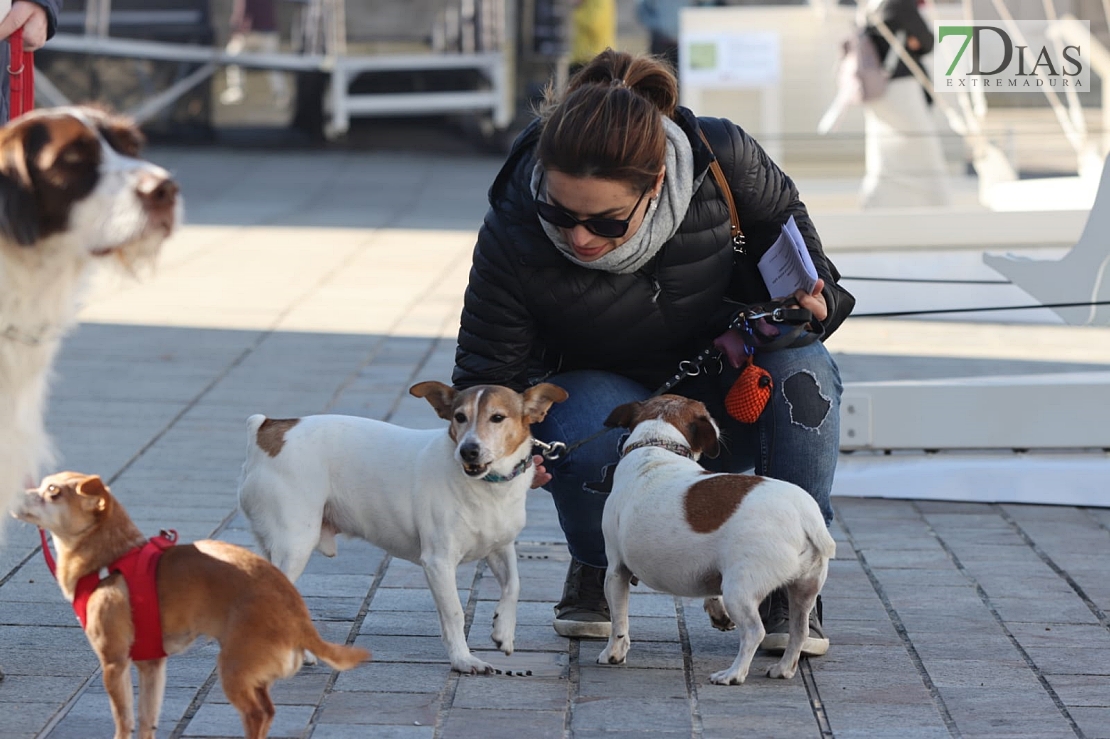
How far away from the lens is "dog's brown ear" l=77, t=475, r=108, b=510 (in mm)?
3010

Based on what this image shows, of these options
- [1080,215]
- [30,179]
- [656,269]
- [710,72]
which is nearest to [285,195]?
[710,72]

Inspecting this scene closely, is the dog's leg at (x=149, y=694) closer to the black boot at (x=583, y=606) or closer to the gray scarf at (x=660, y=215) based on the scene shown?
the black boot at (x=583, y=606)

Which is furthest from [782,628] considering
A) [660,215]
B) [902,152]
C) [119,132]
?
[902,152]

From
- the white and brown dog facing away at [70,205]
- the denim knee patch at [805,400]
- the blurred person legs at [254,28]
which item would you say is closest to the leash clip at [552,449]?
the denim knee patch at [805,400]

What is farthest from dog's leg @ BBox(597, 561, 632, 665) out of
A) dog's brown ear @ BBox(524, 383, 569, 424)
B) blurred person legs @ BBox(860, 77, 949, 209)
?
blurred person legs @ BBox(860, 77, 949, 209)

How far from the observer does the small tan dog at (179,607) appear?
2.88 metres

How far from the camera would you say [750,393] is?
12.9ft

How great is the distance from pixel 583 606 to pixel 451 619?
1.71 feet

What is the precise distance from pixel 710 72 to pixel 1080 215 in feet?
9.22

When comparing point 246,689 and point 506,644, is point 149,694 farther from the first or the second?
point 506,644

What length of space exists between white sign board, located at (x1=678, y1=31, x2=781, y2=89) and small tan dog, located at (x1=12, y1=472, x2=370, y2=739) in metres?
5.18

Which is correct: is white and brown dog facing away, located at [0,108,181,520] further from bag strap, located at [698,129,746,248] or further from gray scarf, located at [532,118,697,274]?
bag strap, located at [698,129,746,248]

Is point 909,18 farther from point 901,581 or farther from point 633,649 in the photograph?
point 633,649

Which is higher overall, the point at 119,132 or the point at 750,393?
the point at 119,132
